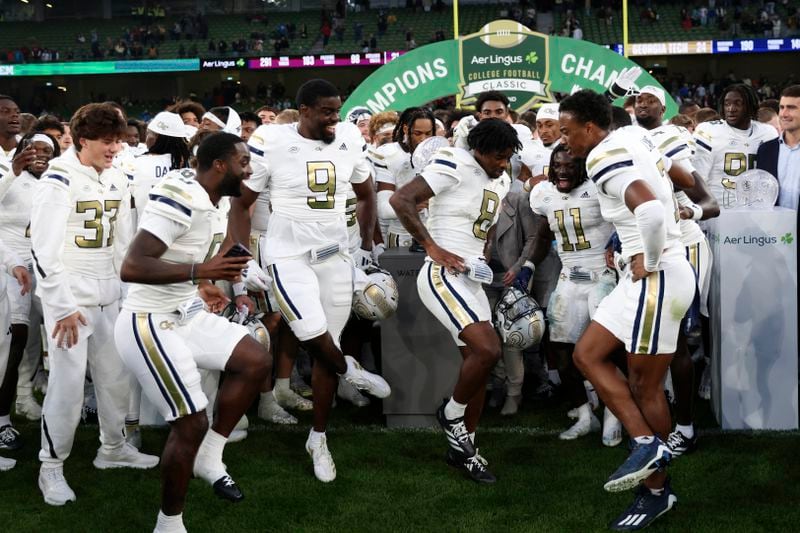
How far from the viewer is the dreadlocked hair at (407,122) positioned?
6.51m

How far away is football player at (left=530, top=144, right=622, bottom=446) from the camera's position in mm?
5156

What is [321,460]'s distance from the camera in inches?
189

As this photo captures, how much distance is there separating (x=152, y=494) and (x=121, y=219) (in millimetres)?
1441

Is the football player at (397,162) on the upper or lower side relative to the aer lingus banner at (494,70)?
lower

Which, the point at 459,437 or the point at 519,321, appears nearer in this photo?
the point at 459,437

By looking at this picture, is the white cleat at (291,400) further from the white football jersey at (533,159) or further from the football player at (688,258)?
the football player at (688,258)

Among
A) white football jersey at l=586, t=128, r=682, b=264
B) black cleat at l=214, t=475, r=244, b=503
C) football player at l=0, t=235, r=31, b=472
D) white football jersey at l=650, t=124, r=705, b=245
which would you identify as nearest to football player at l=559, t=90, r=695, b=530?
white football jersey at l=586, t=128, r=682, b=264

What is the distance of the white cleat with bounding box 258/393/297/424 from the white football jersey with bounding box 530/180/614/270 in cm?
207

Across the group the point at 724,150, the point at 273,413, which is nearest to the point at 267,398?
the point at 273,413

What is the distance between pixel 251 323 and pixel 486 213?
1.57 metres

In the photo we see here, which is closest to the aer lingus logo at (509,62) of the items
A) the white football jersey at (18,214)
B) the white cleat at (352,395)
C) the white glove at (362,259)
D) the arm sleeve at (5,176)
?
the white cleat at (352,395)

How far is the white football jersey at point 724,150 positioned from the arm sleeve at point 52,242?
14.7 feet

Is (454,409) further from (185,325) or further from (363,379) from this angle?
(185,325)

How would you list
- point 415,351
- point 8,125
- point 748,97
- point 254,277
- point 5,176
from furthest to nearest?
point 748,97, point 8,125, point 415,351, point 5,176, point 254,277
